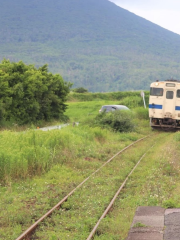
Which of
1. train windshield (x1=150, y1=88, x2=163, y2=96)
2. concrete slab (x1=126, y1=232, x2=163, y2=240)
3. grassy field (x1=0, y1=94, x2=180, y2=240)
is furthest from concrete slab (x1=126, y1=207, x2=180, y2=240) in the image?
train windshield (x1=150, y1=88, x2=163, y2=96)

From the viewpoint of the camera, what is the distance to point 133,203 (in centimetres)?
923

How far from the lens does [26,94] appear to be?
25.7 metres

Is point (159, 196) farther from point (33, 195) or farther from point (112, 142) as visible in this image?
point (112, 142)

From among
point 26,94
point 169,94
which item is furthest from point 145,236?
point 26,94

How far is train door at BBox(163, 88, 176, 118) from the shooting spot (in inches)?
991

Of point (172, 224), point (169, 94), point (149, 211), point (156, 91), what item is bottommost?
point (149, 211)

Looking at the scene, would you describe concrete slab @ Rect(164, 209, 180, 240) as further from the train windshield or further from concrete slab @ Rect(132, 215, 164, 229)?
the train windshield

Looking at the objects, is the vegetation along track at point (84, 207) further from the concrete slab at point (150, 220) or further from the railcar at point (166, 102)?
the railcar at point (166, 102)

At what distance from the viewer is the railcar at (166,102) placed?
25.2m

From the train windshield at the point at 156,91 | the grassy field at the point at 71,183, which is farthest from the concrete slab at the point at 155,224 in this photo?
the train windshield at the point at 156,91

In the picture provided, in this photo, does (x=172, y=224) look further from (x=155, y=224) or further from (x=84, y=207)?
(x=84, y=207)

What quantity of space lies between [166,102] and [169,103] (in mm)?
191

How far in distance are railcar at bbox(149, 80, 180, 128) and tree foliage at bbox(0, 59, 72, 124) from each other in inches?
288

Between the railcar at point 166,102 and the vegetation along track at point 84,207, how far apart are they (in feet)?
38.0
